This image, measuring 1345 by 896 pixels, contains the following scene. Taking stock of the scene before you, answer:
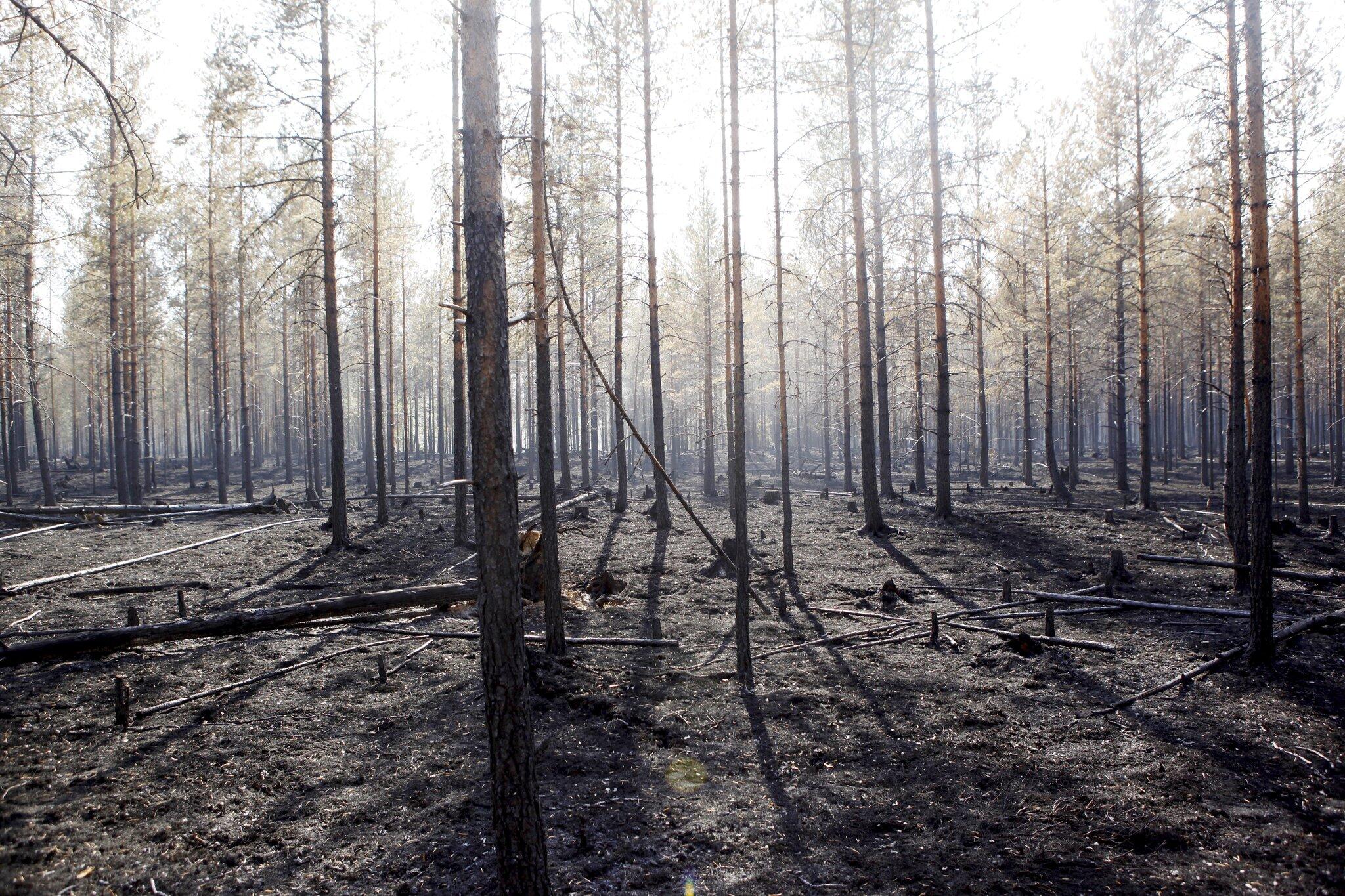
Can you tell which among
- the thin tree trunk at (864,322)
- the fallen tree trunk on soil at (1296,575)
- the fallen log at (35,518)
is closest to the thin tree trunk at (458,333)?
the thin tree trunk at (864,322)

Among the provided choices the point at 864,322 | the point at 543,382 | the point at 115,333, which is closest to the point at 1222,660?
the point at 543,382

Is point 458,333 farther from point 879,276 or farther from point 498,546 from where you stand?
point 879,276

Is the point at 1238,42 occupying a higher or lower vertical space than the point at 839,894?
higher

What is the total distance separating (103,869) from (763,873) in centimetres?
410

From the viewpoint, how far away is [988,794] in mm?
5422

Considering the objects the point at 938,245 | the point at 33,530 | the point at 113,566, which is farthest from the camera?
the point at 938,245

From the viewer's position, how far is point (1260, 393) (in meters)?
7.21

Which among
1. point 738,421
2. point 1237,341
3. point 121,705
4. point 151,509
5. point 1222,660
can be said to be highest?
point 1237,341

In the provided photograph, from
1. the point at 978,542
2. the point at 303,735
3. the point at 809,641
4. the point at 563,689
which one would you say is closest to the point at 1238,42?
the point at 978,542

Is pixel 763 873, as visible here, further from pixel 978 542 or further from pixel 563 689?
pixel 978 542

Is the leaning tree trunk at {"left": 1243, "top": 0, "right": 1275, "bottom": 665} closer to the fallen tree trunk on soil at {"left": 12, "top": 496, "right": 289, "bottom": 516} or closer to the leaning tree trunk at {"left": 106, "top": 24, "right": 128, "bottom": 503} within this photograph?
the leaning tree trunk at {"left": 106, "top": 24, "right": 128, "bottom": 503}

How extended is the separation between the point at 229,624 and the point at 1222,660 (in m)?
11.7

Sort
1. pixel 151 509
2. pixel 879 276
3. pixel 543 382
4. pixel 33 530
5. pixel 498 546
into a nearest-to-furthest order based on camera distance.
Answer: pixel 498 546 → pixel 543 382 → pixel 33 530 → pixel 879 276 → pixel 151 509

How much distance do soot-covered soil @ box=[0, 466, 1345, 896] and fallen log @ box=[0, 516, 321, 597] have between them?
0.67 metres
